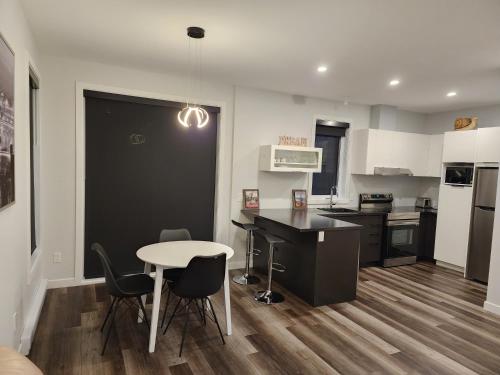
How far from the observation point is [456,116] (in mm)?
5629

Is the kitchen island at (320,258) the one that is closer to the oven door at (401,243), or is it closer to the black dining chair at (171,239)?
the black dining chair at (171,239)

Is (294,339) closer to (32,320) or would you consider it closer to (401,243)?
(32,320)

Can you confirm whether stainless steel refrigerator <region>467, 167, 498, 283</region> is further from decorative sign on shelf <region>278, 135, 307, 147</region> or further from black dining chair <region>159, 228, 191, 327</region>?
black dining chair <region>159, 228, 191, 327</region>

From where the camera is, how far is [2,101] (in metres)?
1.77

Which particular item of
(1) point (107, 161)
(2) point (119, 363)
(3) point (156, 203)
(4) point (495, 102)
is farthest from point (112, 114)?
(4) point (495, 102)

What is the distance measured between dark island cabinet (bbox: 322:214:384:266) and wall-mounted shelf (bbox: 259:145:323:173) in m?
0.96

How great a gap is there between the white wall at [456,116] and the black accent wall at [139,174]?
164 inches

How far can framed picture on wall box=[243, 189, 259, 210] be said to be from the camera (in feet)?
15.1

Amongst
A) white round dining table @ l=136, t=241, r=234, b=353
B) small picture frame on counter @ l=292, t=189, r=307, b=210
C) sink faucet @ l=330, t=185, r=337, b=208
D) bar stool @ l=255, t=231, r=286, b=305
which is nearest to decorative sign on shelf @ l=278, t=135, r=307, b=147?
small picture frame on counter @ l=292, t=189, r=307, b=210

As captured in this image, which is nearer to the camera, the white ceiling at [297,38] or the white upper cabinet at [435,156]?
the white ceiling at [297,38]

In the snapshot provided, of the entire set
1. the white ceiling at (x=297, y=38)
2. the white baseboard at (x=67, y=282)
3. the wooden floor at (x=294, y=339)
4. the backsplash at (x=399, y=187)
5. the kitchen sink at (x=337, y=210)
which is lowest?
the wooden floor at (x=294, y=339)

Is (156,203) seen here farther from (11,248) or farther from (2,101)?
(2,101)

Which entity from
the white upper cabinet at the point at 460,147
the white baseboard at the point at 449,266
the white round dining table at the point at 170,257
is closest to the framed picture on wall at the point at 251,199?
the white round dining table at the point at 170,257

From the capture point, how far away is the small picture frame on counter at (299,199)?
4.97 m
